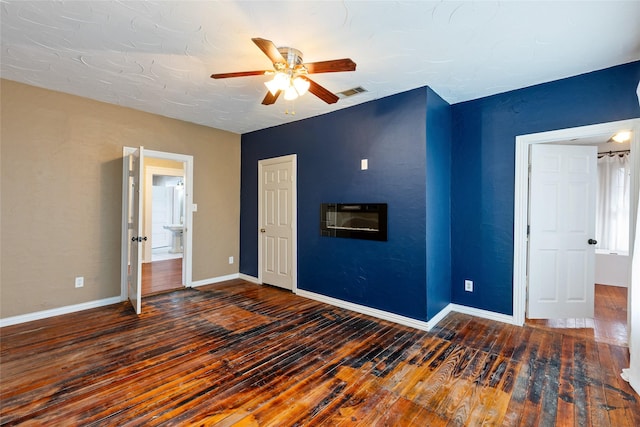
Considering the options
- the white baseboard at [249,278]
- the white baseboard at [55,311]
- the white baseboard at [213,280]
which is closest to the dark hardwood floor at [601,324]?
the white baseboard at [249,278]

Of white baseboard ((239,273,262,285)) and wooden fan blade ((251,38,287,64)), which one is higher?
wooden fan blade ((251,38,287,64))

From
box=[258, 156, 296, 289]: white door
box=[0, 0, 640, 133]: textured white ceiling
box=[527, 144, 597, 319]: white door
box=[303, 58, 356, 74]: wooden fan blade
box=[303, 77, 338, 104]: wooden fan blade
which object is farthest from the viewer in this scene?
box=[258, 156, 296, 289]: white door

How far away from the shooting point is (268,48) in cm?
193

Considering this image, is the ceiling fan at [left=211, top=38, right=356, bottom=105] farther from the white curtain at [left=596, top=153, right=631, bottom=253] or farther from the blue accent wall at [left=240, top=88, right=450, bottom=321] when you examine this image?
the white curtain at [left=596, top=153, right=631, bottom=253]

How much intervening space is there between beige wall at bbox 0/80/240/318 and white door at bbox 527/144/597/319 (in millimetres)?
4940

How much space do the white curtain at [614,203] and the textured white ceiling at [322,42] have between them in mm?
3410

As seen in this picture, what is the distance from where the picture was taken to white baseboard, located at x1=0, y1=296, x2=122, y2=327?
124 inches

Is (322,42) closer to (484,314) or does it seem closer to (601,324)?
(484,314)

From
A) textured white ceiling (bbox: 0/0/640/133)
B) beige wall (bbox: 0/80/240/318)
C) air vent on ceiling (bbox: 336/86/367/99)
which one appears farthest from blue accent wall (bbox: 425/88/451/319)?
beige wall (bbox: 0/80/240/318)

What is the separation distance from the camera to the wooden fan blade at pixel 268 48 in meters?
1.81

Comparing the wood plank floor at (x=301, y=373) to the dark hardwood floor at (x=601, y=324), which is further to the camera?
the dark hardwood floor at (x=601, y=324)

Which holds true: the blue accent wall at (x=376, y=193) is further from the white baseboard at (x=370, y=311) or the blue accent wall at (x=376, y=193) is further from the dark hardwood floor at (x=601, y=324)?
the dark hardwood floor at (x=601, y=324)

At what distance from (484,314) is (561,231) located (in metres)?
1.28

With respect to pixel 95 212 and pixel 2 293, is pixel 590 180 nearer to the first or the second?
pixel 95 212
